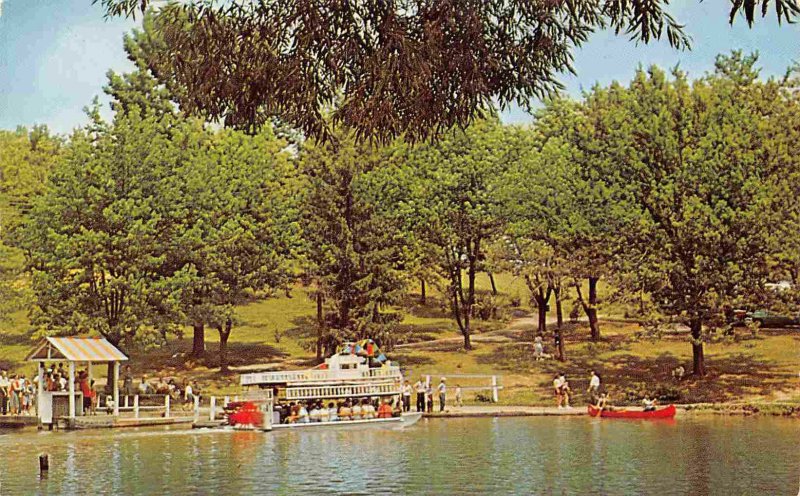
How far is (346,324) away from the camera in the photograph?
78.1 feet

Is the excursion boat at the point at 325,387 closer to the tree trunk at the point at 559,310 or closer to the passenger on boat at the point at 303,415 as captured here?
the passenger on boat at the point at 303,415

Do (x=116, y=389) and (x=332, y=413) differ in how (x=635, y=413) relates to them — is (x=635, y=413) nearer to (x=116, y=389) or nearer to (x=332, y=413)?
(x=332, y=413)

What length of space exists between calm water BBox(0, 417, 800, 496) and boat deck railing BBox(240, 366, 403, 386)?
3.75ft

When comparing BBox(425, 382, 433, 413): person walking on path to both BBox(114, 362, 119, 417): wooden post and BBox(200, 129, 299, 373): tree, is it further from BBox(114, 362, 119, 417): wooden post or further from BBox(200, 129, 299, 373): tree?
BBox(114, 362, 119, 417): wooden post

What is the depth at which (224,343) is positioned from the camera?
21859mm

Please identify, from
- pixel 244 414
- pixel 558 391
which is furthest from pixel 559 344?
pixel 244 414

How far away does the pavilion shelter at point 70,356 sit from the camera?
75.5 feet

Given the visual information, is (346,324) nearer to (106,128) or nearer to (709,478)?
(106,128)

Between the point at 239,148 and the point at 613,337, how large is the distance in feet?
37.2

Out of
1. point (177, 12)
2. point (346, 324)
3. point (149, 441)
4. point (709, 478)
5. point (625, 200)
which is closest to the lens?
point (177, 12)

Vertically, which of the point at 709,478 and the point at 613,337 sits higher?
the point at 613,337

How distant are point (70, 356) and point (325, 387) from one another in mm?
5357

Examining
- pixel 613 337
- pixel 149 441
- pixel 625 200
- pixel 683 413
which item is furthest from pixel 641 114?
pixel 149 441

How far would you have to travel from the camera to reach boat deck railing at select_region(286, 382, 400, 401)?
2411cm
